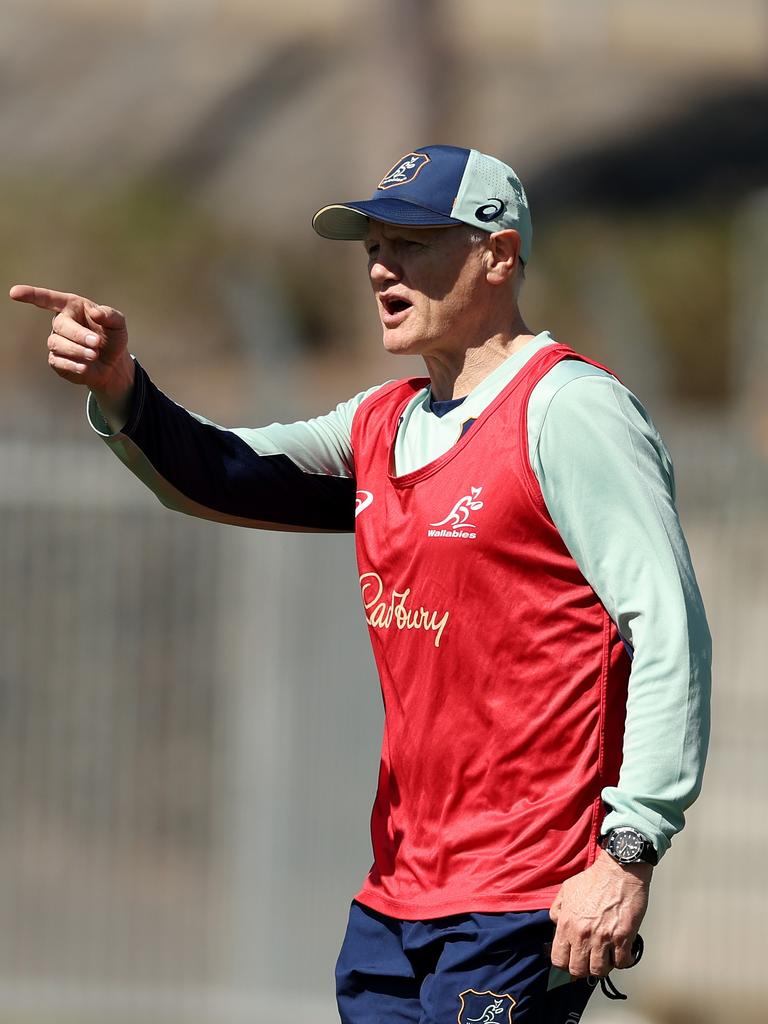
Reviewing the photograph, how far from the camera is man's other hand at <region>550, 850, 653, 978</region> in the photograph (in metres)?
3.16

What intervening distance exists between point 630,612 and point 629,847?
0.43m

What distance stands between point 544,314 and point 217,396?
3.58 metres

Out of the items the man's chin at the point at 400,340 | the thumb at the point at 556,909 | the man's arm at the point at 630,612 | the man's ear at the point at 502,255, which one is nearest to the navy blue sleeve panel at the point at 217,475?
the man's chin at the point at 400,340

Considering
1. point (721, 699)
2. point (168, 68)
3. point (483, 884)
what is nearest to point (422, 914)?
point (483, 884)

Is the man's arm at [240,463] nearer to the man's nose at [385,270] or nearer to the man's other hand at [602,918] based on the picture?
the man's nose at [385,270]

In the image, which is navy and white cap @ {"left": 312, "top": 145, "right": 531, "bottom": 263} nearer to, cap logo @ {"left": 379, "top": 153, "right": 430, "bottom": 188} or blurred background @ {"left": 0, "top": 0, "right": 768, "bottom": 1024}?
cap logo @ {"left": 379, "top": 153, "right": 430, "bottom": 188}

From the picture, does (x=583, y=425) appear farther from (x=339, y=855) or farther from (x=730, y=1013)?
(x=730, y=1013)

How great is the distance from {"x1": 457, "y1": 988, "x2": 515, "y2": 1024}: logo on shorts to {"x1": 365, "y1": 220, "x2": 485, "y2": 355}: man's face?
130 cm

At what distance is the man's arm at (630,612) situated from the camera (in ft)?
10.4

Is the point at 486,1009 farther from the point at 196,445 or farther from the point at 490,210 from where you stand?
the point at 490,210

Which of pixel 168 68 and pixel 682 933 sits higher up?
pixel 168 68

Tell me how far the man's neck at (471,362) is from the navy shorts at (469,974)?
1090 millimetres

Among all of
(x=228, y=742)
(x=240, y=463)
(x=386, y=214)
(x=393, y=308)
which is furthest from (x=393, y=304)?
(x=228, y=742)

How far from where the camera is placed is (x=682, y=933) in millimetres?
8648
